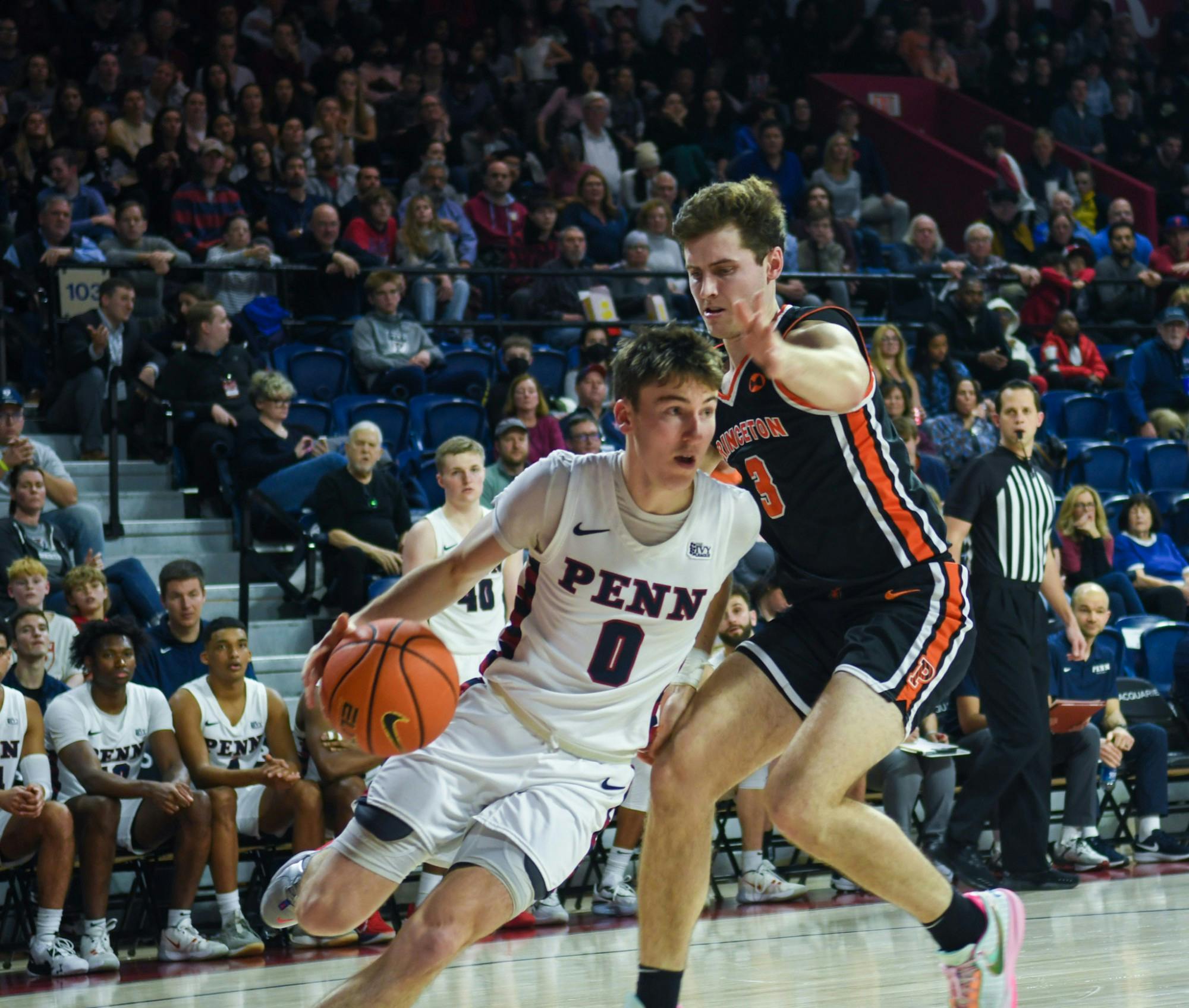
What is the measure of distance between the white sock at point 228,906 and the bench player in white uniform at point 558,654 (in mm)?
3033

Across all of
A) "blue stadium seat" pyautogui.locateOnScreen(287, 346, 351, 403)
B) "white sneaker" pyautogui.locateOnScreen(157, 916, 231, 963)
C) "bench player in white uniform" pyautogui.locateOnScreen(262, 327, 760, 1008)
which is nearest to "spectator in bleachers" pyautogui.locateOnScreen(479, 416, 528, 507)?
"blue stadium seat" pyautogui.locateOnScreen(287, 346, 351, 403)

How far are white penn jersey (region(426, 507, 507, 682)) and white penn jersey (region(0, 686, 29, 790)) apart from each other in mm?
1754

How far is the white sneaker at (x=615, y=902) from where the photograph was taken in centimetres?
736

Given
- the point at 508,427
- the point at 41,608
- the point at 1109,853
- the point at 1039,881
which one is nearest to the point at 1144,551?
the point at 1109,853

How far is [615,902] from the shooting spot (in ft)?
24.2

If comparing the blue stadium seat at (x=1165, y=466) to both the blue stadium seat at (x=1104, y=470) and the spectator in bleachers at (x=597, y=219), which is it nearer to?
the blue stadium seat at (x=1104, y=470)

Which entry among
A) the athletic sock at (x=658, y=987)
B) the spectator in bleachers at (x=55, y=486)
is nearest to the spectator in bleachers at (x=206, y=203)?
the spectator in bleachers at (x=55, y=486)

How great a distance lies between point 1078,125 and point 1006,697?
11.8 m

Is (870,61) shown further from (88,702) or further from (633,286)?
(88,702)

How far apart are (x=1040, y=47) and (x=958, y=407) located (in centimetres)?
886

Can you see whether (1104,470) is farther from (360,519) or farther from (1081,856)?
(360,519)

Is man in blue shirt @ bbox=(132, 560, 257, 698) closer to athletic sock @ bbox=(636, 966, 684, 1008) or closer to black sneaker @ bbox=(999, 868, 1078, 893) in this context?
black sneaker @ bbox=(999, 868, 1078, 893)

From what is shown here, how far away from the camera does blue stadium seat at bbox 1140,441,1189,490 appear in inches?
460

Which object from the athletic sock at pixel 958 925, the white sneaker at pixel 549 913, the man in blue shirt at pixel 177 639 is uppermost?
the man in blue shirt at pixel 177 639
